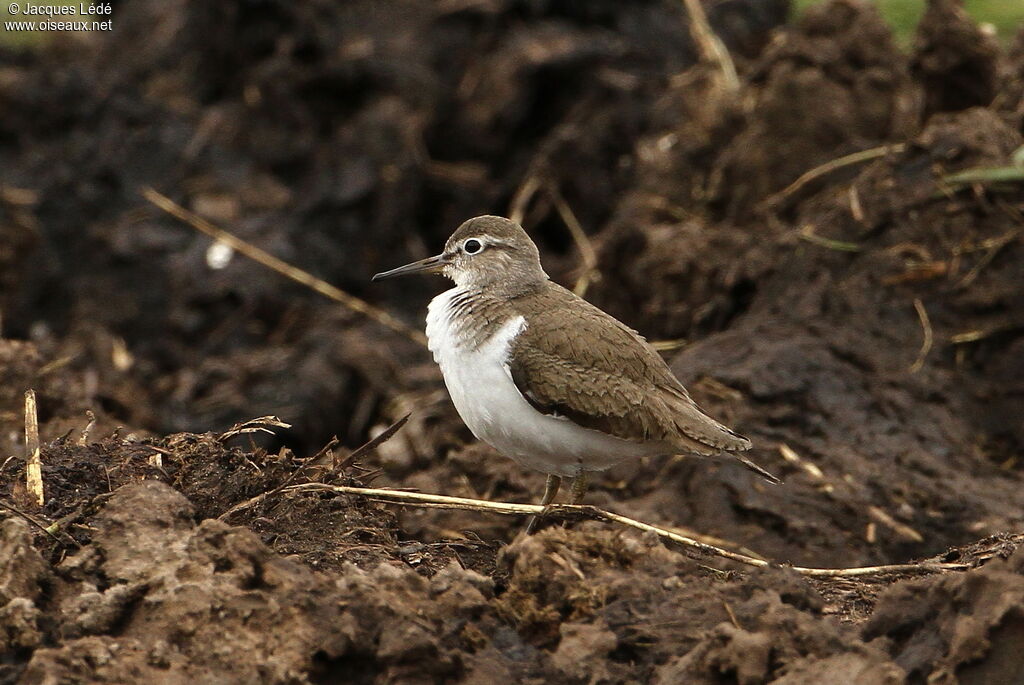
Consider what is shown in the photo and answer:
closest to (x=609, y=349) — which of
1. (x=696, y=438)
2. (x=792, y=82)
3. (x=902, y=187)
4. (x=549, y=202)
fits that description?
(x=696, y=438)

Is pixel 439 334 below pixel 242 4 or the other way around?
below

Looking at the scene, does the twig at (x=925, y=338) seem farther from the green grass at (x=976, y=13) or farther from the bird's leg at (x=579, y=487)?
the green grass at (x=976, y=13)

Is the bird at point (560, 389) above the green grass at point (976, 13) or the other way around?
the other way around

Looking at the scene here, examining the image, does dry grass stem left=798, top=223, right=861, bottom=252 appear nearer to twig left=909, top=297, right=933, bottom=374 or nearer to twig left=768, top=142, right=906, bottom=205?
twig left=909, top=297, right=933, bottom=374

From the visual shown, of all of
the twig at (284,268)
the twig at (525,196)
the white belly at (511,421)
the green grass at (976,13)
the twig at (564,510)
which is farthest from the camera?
the green grass at (976,13)

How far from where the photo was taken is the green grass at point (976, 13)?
13055 millimetres

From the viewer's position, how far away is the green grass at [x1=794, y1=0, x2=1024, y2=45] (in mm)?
13055

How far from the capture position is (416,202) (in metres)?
11.3

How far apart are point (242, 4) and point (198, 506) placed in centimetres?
720

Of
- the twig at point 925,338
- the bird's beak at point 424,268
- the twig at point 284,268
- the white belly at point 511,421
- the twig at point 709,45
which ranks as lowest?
the twig at point 284,268

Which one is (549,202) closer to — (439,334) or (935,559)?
(439,334)

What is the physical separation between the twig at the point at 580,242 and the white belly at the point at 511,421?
3745 millimetres

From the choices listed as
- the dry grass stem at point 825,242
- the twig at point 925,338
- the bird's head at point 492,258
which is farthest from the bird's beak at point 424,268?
the twig at point 925,338

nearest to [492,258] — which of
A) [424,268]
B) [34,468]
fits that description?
[424,268]
